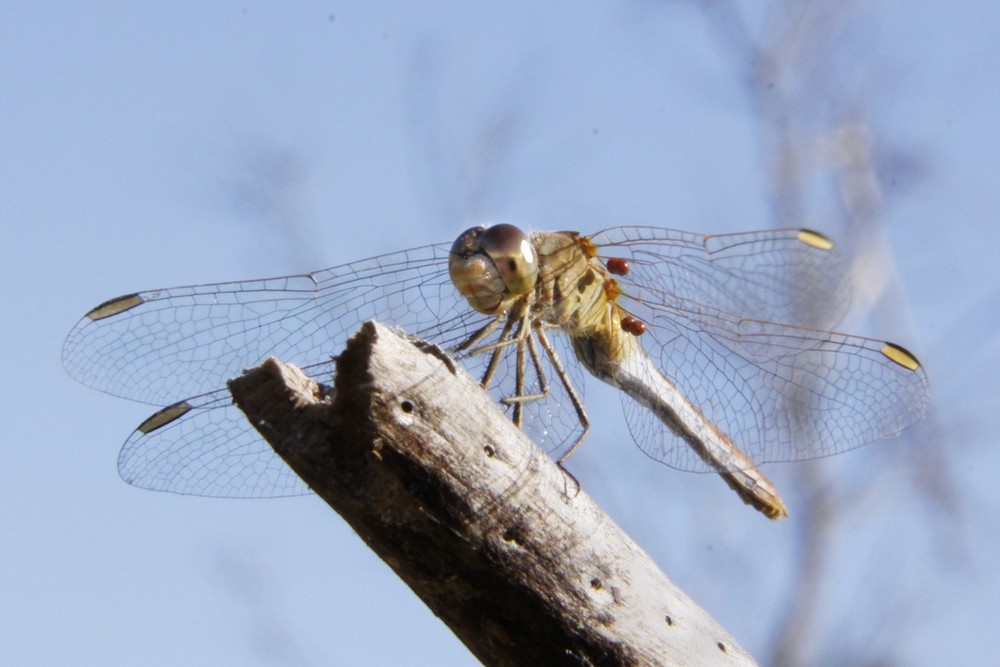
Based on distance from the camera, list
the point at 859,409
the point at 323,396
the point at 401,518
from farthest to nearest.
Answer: the point at 859,409 → the point at 323,396 → the point at 401,518

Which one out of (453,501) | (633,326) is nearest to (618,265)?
(633,326)

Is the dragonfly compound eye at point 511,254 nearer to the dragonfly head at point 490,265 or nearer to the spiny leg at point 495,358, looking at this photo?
the dragonfly head at point 490,265

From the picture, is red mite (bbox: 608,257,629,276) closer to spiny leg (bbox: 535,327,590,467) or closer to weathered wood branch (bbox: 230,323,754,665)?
spiny leg (bbox: 535,327,590,467)

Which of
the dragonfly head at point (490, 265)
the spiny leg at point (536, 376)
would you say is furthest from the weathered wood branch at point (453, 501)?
the dragonfly head at point (490, 265)

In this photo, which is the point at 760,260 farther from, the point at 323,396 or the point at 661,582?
the point at 323,396

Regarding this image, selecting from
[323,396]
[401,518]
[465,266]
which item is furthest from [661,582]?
[465,266]

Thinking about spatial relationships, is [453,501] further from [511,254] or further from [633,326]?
[633,326]

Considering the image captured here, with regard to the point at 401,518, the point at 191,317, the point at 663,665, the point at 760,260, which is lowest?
the point at 663,665
